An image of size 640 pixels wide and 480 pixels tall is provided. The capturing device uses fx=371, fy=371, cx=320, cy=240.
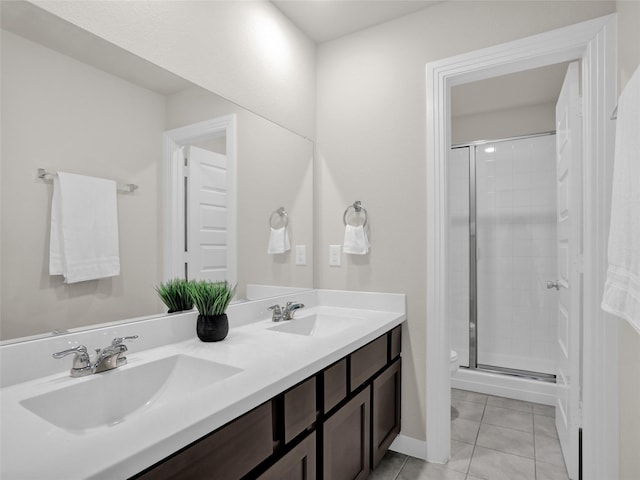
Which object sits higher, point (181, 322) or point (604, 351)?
point (181, 322)

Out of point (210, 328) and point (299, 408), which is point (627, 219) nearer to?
point (299, 408)

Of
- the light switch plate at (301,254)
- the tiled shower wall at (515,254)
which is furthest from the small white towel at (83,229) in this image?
the tiled shower wall at (515,254)

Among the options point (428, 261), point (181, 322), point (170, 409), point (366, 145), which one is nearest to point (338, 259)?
point (428, 261)

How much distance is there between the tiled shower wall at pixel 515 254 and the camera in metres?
3.24

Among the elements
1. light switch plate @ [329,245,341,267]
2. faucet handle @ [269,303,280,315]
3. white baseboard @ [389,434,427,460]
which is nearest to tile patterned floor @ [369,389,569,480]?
white baseboard @ [389,434,427,460]

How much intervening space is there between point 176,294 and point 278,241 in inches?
29.6

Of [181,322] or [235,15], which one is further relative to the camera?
[235,15]

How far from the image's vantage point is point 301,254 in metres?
2.24

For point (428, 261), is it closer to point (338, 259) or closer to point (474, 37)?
point (338, 259)

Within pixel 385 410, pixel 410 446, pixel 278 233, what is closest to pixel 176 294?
pixel 278 233

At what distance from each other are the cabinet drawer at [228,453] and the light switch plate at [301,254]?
1.25 metres

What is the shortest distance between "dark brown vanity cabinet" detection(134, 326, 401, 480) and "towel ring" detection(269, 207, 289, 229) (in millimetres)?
830

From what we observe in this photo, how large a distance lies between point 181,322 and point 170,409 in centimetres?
64

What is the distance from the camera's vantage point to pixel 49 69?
1105 mm
